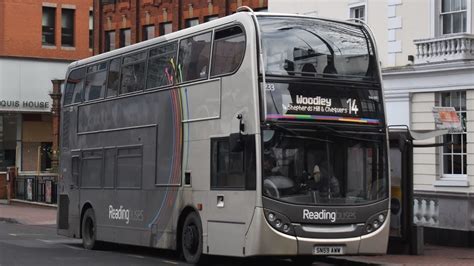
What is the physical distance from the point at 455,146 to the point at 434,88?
158cm

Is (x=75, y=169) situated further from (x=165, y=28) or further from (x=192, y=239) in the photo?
(x=165, y=28)

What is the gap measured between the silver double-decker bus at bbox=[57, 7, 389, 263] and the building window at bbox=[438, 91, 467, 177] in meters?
6.02

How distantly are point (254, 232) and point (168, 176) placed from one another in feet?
11.3

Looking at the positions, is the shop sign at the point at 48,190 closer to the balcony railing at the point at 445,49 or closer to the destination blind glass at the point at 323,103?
the balcony railing at the point at 445,49

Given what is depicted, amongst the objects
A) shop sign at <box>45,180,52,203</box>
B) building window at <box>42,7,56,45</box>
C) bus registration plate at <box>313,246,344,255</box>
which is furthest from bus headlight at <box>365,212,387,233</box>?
building window at <box>42,7,56,45</box>

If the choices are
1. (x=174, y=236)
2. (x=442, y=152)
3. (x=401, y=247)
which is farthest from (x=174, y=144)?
(x=442, y=152)

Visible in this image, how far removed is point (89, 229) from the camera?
19125mm

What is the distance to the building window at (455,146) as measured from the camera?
63.8 feet

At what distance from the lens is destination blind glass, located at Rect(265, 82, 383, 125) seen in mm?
12922

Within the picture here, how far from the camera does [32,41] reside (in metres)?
50.8

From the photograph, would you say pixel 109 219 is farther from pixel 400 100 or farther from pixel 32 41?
pixel 32 41

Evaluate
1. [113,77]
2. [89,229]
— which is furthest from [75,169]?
[113,77]

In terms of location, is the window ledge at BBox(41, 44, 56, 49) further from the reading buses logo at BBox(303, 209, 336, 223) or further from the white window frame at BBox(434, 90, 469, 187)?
the reading buses logo at BBox(303, 209, 336, 223)

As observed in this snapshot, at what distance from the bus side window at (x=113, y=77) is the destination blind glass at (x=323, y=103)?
5983 mm
